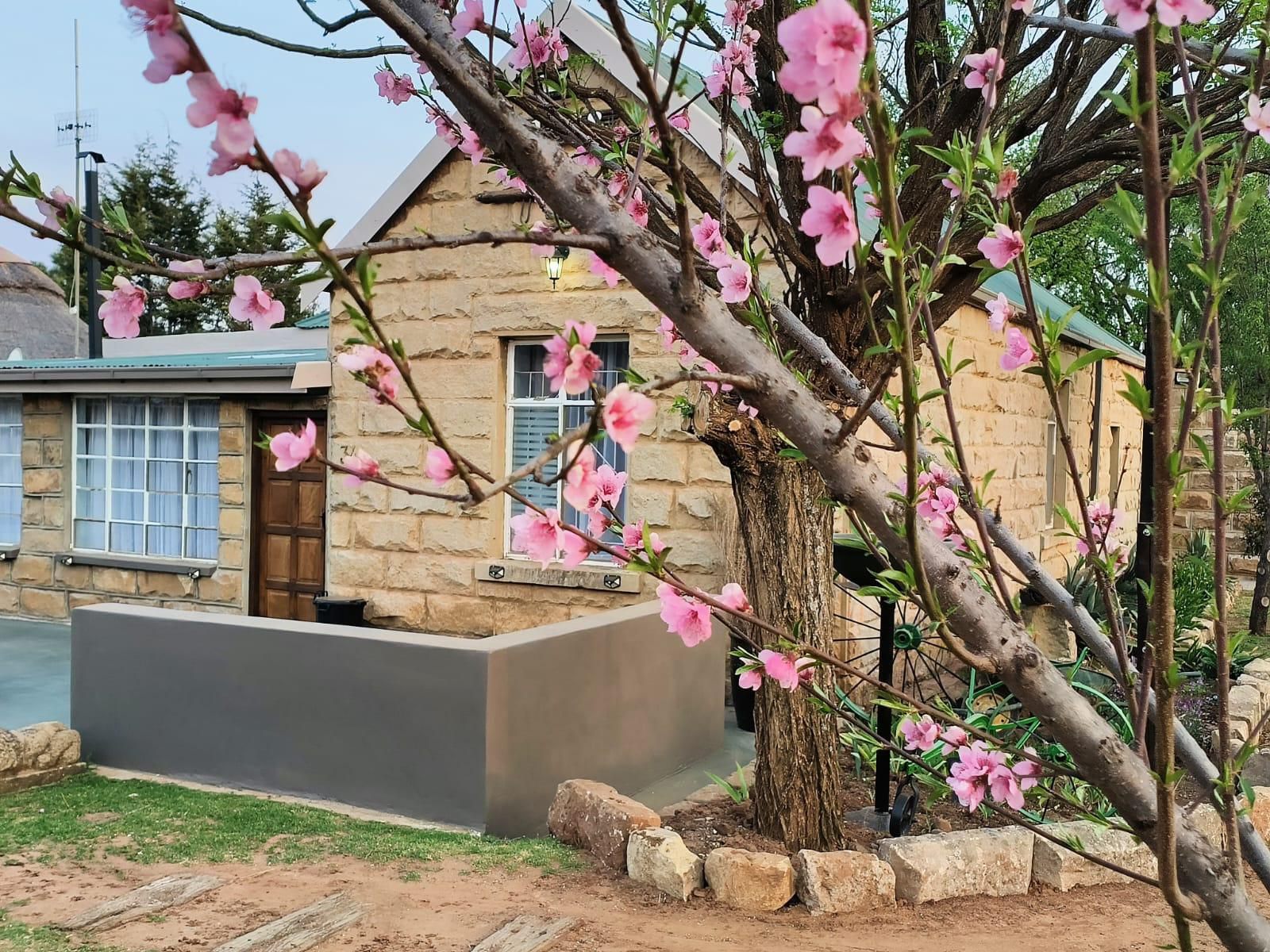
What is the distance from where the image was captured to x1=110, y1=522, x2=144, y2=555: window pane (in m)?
11.8

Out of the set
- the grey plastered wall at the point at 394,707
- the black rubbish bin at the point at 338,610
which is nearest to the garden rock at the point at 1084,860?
the grey plastered wall at the point at 394,707

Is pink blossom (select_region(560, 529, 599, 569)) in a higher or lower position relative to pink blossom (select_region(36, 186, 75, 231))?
lower

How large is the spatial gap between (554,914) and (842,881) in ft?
3.91

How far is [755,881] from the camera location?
4.68m

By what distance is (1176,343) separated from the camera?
152cm

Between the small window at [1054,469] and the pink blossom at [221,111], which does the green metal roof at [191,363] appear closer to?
the small window at [1054,469]

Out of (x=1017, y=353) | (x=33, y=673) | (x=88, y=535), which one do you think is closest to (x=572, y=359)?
(x=1017, y=353)

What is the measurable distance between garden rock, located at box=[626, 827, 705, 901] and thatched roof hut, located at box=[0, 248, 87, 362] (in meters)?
18.8

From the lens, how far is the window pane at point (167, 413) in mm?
11656

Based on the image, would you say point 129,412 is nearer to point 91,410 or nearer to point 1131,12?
point 91,410

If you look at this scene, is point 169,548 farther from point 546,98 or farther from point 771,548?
point 546,98

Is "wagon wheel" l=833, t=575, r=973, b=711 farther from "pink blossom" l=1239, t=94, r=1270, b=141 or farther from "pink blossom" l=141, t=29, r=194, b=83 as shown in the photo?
"pink blossom" l=141, t=29, r=194, b=83

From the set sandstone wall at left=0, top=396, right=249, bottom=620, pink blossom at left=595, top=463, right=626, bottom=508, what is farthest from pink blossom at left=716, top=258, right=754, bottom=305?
sandstone wall at left=0, top=396, right=249, bottom=620

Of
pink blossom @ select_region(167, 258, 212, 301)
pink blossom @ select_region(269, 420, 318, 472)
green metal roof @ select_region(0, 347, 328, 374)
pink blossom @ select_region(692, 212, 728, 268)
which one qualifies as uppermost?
green metal roof @ select_region(0, 347, 328, 374)
